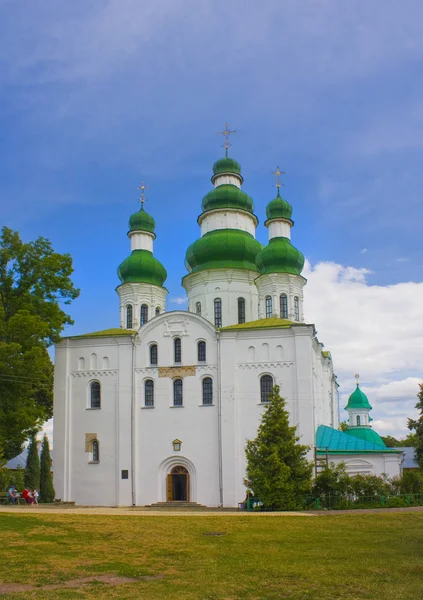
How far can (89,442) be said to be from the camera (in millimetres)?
34625

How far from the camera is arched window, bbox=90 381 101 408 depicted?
116 ft

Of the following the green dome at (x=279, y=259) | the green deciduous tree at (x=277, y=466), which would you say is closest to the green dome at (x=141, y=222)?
the green dome at (x=279, y=259)

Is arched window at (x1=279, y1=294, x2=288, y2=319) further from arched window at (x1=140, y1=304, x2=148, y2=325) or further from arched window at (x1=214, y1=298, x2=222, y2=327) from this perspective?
arched window at (x1=140, y1=304, x2=148, y2=325)

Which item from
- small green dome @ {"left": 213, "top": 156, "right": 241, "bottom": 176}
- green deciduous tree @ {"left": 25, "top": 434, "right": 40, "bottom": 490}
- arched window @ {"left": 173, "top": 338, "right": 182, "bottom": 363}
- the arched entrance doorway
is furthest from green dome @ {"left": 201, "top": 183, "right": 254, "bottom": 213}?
green deciduous tree @ {"left": 25, "top": 434, "right": 40, "bottom": 490}

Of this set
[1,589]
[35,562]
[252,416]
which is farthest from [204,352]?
[1,589]

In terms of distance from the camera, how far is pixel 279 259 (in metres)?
38.8

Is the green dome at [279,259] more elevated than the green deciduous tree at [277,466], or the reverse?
the green dome at [279,259]

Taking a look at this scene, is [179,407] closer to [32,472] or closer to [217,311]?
[217,311]

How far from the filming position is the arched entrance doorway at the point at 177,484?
33.4 m

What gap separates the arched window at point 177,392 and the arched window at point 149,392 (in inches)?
46.6

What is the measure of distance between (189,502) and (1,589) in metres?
22.4

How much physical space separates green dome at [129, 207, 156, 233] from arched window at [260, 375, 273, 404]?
14.7m

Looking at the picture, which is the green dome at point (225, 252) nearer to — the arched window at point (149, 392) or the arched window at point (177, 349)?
the arched window at point (177, 349)

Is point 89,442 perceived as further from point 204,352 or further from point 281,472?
point 281,472
